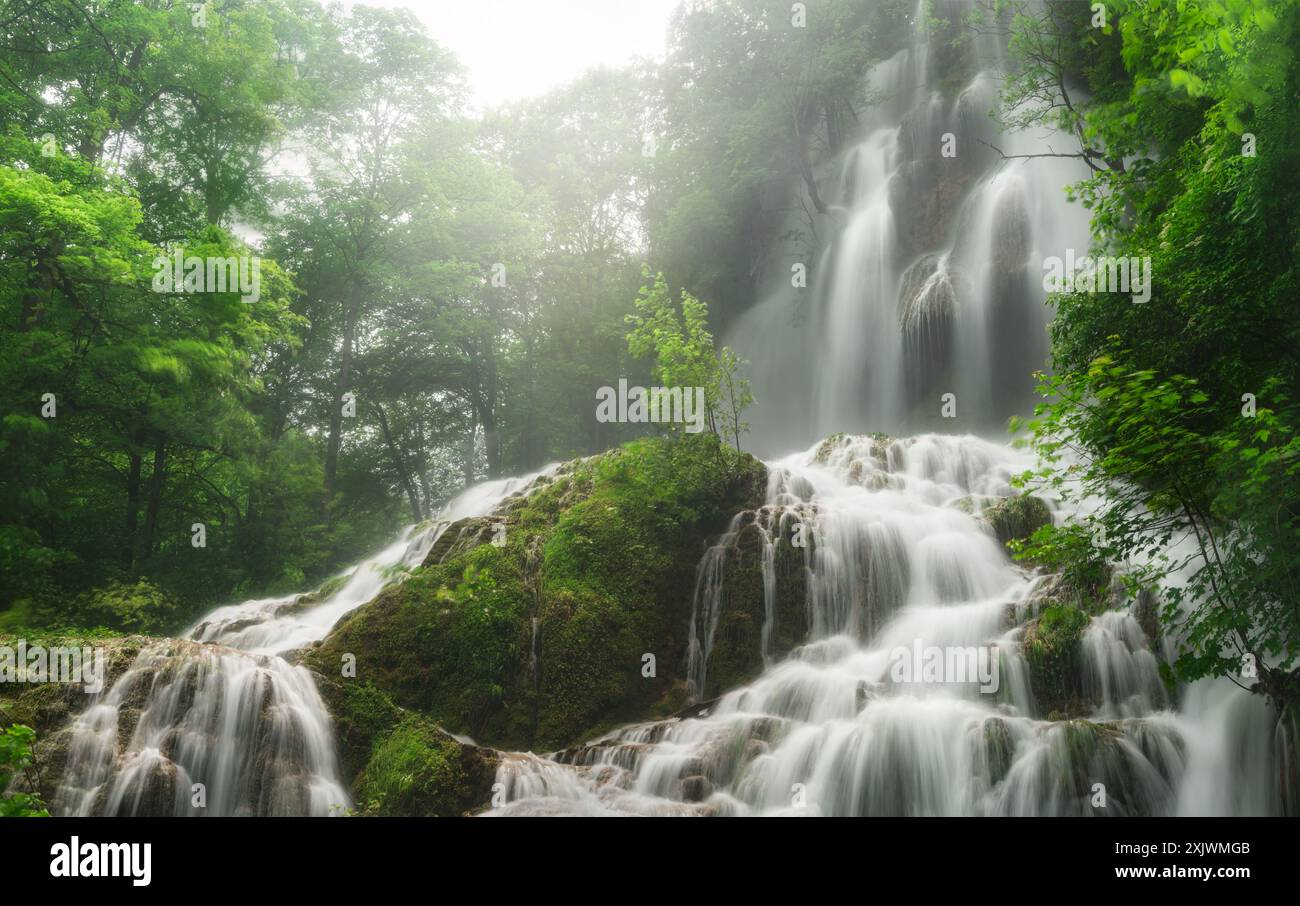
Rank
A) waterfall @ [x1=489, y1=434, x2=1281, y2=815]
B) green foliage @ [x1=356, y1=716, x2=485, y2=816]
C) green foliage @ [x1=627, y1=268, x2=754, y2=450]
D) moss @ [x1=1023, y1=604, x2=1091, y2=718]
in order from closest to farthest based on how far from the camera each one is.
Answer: waterfall @ [x1=489, y1=434, x2=1281, y2=815]
green foliage @ [x1=356, y1=716, x2=485, y2=816]
moss @ [x1=1023, y1=604, x2=1091, y2=718]
green foliage @ [x1=627, y1=268, x2=754, y2=450]

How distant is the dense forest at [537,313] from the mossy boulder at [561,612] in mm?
67

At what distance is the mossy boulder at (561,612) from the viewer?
1181 cm

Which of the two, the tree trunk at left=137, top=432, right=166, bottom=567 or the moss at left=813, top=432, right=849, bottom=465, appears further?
the moss at left=813, top=432, right=849, bottom=465

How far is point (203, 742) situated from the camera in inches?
350

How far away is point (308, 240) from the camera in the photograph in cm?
2369

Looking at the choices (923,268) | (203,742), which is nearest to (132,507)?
(203,742)

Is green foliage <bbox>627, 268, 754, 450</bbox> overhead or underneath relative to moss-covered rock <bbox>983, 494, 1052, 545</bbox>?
overhead

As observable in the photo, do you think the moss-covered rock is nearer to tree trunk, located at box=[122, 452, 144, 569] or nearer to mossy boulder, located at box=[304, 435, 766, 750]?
mossy boulder, located at box=[304, 435, 766, 750]
